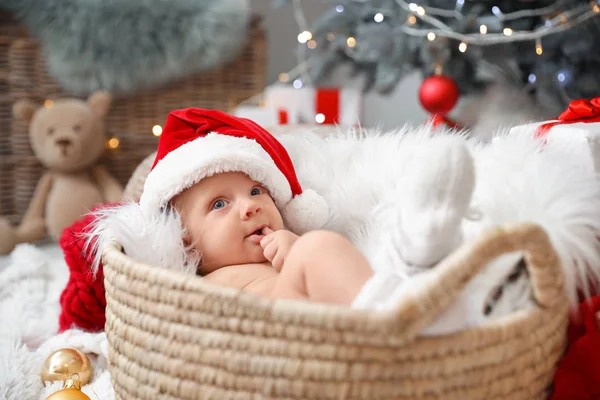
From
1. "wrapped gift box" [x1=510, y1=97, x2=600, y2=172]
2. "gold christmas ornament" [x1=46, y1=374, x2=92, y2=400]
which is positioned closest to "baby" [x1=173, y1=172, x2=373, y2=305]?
"gold christmas ornament" [x1=46, y1=374, x2=92, y2=400]

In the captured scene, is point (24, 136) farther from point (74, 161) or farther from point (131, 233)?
point (131, 233)

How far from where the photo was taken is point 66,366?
37.0 inches

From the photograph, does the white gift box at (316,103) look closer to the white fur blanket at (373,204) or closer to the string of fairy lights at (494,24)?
the string of fairy lights at (494,24)

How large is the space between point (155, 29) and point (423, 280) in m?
1.48

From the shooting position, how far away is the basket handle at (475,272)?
0.55 meters

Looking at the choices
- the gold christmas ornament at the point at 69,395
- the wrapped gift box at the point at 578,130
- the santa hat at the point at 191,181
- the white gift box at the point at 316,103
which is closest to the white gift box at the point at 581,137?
the wrapped gift box at the point at 578,130

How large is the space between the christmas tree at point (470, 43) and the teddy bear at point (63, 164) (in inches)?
27.6

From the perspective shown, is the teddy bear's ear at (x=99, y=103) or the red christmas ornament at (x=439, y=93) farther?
the teddy bear's ear at (x=99, y=103)

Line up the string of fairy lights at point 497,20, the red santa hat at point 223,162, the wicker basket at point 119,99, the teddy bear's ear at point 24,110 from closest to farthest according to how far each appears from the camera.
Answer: the red santa hat at point 223,162 → the string of fairy lights at point 497,20 → the teddy bear's ear at point 24,110 → the wicker basket at point 119,99

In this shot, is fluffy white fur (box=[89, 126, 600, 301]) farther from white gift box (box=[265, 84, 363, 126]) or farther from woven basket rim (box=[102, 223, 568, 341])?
white gift box (box=[265, 84, 363, 126])

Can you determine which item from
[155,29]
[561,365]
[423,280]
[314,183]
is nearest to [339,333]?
[423,280]

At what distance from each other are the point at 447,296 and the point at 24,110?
1509 millimetres

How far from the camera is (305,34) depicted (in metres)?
1.88

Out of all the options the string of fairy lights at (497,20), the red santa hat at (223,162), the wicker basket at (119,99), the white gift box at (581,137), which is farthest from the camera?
the wicker basket at (119,99)
